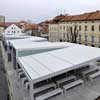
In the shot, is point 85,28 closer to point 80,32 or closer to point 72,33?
point 80,32

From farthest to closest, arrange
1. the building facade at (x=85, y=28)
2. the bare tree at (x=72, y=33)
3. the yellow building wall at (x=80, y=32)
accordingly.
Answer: the bare tree at (x=72, y=33) → the building facade at (x=85, y=28) → the yellow building wall at (x=80, y=32)

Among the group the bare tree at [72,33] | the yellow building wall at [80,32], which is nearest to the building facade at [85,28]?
the yellow building wall at [80,32]

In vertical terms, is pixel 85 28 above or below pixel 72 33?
above

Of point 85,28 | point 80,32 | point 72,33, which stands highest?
point 85,28

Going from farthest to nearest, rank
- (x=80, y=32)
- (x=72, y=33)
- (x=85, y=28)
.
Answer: (x=72, y=33), (x=80, y=32), (x=85, y=28)

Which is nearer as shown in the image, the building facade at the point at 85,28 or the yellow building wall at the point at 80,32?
the yellow building wall at the point at 80,32

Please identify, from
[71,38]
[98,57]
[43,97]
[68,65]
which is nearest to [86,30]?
[71,38]

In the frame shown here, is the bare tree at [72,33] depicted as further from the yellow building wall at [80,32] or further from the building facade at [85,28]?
the yellow building wall at [80,32]

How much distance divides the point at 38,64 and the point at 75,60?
3458 mm

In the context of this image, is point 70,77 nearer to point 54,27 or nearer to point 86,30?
point 86,30

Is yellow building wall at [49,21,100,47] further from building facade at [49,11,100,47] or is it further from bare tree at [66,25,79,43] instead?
bare tree at [66,25,79,43]

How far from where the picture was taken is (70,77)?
15.6m

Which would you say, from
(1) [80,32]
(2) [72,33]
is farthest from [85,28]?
(2) [72,33]

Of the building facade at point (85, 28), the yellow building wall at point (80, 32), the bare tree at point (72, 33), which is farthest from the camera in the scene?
the bare tree at point (72, 33)
